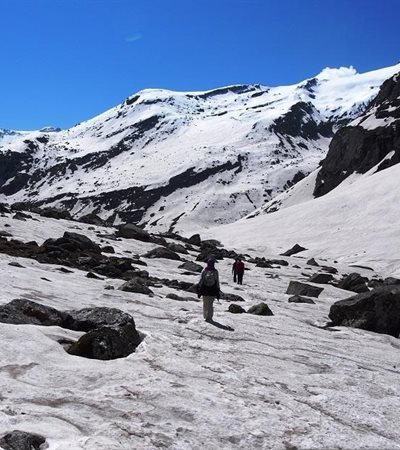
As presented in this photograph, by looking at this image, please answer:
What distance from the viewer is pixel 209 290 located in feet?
49.4

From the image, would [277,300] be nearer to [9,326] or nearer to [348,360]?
[348,360]

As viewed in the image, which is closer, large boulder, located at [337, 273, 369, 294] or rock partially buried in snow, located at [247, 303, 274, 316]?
rock partially buried in snow, located at [247, 303, 274, 316]

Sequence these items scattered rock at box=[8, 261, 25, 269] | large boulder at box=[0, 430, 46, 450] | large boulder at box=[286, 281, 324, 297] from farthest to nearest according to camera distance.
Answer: large boulder at box=[286, 281, 324, 297], scattered rock at box=[8, 261, 25, 269], large boulder at box=[0, 430, 46, 450]

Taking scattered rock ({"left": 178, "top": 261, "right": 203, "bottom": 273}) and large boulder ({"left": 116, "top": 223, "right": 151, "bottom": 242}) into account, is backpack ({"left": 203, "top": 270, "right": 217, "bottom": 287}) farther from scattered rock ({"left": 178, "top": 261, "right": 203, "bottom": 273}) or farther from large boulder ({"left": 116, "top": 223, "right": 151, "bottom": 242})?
large boulder ({"left": 116, "top": 223, "right": 151, "bottom": 242})

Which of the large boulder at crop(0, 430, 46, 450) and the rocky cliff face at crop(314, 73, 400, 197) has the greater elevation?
the rocky cliff face at crop(314, 73, 400, 197)

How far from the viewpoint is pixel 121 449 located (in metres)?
6.39

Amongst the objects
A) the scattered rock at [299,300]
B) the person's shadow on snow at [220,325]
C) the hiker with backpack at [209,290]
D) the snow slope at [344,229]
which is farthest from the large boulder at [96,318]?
the snow slope at [344,229]

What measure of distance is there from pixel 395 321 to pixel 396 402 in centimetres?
803

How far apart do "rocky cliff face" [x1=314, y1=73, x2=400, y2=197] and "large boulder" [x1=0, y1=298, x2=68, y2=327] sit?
119 meters

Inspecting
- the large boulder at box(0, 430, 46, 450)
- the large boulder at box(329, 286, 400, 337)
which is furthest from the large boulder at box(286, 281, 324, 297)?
the large boulder at box(0, 430, 46, 450)

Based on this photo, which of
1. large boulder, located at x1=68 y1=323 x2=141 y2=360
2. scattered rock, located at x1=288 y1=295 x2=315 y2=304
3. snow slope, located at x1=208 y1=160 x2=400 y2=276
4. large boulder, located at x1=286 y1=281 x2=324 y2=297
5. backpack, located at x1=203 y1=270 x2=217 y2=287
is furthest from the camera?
snow slope, located at x1=208 y1=160 x2=400 y2=276

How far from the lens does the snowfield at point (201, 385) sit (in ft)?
23.2

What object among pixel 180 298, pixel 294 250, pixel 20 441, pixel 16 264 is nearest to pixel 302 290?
pixel 180 298

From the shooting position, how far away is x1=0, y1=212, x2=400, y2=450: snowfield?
7082 mm
